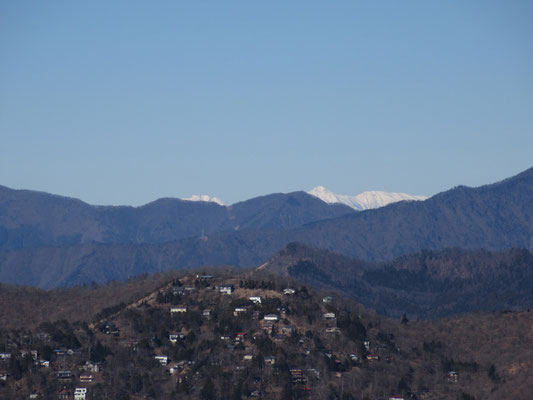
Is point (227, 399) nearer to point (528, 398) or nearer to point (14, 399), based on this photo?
point (14, 399)

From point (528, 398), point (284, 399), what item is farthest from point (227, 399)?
point (528, 398)

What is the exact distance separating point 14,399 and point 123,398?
17.6 m

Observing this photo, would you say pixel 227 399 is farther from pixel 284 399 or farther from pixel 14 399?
pixel 14 399

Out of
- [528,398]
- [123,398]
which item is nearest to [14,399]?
[123,398]

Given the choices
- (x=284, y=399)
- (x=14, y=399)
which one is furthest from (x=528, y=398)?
(x=14, y=399)

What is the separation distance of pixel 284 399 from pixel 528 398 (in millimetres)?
39474

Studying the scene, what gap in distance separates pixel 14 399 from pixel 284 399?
43.6 m

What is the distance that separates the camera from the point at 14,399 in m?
200

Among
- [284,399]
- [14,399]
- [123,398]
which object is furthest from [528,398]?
[14,399]

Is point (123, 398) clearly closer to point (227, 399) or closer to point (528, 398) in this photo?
point (227, 399)

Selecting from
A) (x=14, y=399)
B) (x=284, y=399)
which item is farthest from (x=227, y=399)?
(x=14, y=399)

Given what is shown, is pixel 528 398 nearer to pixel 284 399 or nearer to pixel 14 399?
pixel 284 399

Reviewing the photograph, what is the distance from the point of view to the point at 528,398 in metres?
200

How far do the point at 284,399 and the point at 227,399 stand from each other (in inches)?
365
